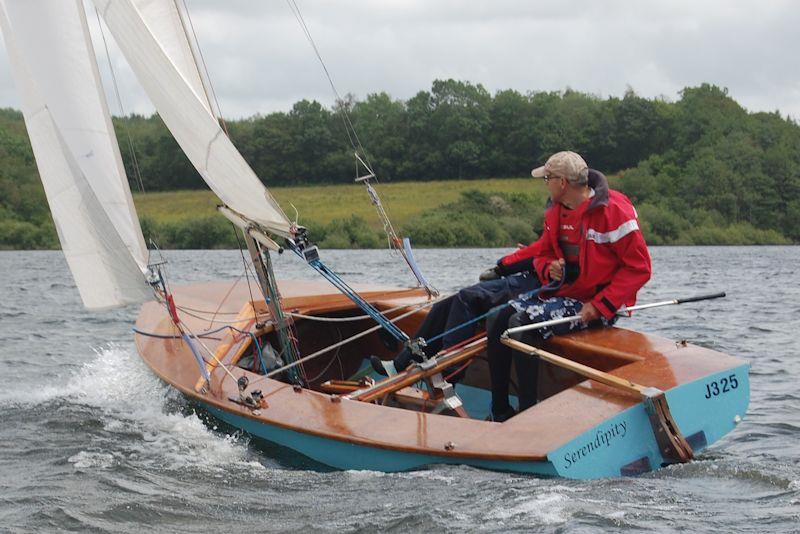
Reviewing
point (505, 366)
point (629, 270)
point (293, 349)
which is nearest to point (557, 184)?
point (629, 270)

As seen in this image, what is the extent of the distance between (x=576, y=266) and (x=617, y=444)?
51.8 inches

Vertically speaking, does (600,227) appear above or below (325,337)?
above

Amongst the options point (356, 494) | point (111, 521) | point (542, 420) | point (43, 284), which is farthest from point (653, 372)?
point (43, 284)

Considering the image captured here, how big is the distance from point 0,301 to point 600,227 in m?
13.8

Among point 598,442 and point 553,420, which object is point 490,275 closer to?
point 553,420

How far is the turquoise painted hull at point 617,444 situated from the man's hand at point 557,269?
41.8 inches

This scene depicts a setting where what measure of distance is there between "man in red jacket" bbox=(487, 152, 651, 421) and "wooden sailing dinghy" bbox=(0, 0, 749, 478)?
0.62 feet

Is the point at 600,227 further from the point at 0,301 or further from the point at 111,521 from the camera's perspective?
the point at 0,301

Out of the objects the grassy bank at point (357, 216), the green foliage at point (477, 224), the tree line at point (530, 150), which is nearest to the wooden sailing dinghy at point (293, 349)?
the tree line at point (530, 150)

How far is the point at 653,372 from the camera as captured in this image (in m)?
5.26

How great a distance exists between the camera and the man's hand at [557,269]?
19.2 ft

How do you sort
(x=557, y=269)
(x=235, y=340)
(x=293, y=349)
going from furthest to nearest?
1. (x=293, y=349)
2. (x=235, y=340)
3. (x=557, y=269)

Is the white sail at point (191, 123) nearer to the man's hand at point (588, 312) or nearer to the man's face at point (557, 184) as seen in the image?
the man's face at point (557, 184)

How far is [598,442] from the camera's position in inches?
189
